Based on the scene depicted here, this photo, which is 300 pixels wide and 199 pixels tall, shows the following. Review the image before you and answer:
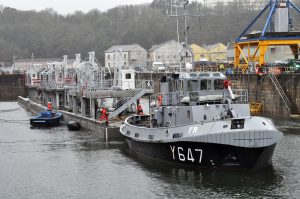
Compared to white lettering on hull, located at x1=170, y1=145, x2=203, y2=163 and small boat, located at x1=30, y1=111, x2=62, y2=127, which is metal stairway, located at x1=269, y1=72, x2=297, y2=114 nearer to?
small boat, located at x1=30, y1=111, x2=62, y2=127

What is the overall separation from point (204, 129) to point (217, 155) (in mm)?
1493

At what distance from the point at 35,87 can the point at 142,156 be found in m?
51.6

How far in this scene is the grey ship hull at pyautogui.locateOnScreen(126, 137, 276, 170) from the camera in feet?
90.4

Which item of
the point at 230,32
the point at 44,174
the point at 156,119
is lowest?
the point at 44,174

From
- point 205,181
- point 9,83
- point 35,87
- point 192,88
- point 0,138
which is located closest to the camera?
point 205,181

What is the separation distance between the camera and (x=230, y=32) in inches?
6373

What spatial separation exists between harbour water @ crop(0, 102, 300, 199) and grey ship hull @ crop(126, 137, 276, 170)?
0.41 metres

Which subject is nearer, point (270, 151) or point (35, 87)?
point (270, 151)

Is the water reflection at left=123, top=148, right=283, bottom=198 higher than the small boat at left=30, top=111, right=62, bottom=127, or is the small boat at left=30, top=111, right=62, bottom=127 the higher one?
the small boat at left=30, top=111, right=62, bottom=127

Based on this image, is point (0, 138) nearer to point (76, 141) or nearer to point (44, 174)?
point (76, 141)

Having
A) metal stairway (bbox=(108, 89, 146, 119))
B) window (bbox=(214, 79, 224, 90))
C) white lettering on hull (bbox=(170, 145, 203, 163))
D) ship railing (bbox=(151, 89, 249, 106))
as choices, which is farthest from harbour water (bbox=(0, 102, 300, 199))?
window (bbox=(214, 79, 224, 90))

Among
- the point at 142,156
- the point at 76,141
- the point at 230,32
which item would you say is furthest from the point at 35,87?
the point at 230,32

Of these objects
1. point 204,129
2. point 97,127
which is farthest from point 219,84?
point 97,127

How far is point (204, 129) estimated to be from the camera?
92.2ft
